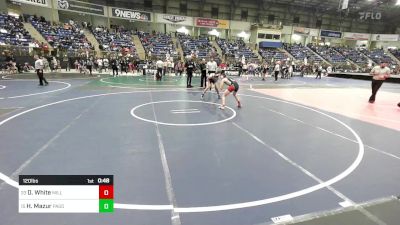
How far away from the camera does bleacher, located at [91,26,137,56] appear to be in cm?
3003

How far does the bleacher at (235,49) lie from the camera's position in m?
36.9

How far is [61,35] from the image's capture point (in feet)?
90.9

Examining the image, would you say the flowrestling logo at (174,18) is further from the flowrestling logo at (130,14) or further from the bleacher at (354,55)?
the bleacher at (354,55)

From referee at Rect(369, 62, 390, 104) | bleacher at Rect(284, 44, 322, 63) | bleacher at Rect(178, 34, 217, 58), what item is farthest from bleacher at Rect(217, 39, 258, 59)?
referee at Rect(369, 62, 390, 104)

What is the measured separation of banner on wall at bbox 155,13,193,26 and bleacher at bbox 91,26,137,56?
6.23 m

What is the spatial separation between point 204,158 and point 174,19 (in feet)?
124

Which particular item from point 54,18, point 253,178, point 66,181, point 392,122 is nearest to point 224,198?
point 253,178

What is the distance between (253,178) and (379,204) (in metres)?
1.67

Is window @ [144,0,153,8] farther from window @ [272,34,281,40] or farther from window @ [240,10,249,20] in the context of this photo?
window @ [272,34,281,40]

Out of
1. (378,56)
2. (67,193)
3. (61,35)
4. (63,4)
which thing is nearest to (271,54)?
(378,56)

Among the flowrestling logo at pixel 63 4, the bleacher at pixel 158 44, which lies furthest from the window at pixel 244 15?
the flowrestling logo at pixel 63 4

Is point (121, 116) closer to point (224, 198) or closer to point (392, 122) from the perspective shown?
point (224, 198)

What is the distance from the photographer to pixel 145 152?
5.03 metres

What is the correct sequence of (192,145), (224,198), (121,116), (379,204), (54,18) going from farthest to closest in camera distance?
(54,18)
(121,116)
(192,145)
(224,198)
(379,204)
